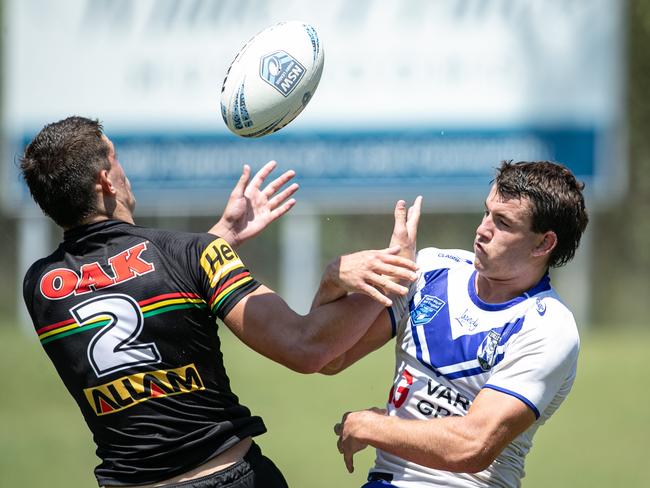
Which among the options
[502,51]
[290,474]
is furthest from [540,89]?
[290,474]

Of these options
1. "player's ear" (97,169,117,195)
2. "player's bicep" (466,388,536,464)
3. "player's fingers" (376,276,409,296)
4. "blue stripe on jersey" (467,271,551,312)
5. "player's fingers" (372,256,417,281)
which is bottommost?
"player's bicep" (466,388,536,464)

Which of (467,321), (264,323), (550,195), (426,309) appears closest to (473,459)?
(467,321)

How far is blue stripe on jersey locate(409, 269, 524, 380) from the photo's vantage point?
339 cm

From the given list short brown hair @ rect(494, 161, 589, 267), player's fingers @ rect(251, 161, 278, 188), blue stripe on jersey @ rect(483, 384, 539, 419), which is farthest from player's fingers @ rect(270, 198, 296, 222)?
blue stripe on jersey @ rect(483, 384, 539, 419)

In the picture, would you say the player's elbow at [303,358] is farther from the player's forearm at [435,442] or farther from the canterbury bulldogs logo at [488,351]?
the canterbury bulldogs logo at [488,351]

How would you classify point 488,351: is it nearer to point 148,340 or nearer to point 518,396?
point 518,396

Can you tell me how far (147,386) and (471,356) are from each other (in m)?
1.07

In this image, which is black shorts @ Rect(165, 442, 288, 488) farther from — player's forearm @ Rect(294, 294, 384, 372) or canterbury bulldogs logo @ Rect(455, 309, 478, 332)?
canterbury bulldogs logo @ Rect(455, 309, 478, 332)

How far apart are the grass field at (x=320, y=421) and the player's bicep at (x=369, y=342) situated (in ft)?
11.8

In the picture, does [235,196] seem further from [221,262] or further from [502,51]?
[502,51]

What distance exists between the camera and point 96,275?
3.35m

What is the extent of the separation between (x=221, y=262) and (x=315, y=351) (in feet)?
1.39

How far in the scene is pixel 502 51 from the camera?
14.8 metres

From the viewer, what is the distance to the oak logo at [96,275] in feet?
10.9
